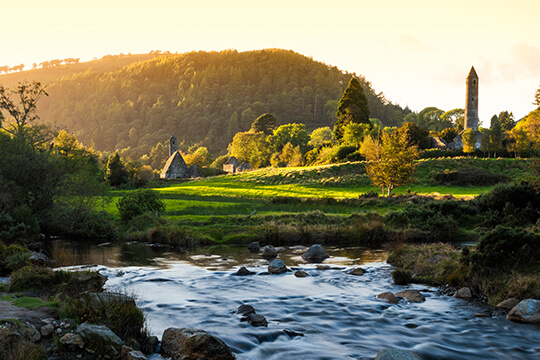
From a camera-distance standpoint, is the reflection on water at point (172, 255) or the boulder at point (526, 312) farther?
the reflection on water at point (172, 255)

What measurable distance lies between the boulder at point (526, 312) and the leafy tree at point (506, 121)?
11353cm

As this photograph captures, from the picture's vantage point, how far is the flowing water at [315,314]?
11.3 m

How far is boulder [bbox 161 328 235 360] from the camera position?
1007 cm

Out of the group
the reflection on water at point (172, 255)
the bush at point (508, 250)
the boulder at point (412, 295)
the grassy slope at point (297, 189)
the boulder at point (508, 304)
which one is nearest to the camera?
the boulder at point (508, 304)

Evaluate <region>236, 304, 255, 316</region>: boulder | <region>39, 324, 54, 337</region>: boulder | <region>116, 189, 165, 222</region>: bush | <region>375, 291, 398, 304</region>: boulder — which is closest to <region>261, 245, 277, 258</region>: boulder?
<region>375, 291, 398, 304</region>: boulder

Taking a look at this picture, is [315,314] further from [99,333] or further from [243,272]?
[99,333]

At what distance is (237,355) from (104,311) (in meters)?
3.74

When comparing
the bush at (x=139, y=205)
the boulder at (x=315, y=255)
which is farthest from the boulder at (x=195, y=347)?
the bush at (x=139, y=205)

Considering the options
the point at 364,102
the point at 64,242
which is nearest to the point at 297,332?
the point at 64,242

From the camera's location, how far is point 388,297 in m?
15.5

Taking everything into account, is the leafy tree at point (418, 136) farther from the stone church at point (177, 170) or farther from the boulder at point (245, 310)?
the boulder at point (245, 310)

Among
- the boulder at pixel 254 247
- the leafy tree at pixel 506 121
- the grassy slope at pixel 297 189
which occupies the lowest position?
the boulder at pixel 254 247

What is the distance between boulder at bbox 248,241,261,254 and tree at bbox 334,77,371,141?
2900 inches

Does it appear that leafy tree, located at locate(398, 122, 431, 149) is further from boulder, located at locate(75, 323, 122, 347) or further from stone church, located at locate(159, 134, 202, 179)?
boulder, located at locate(75, 323, 122, 347)
